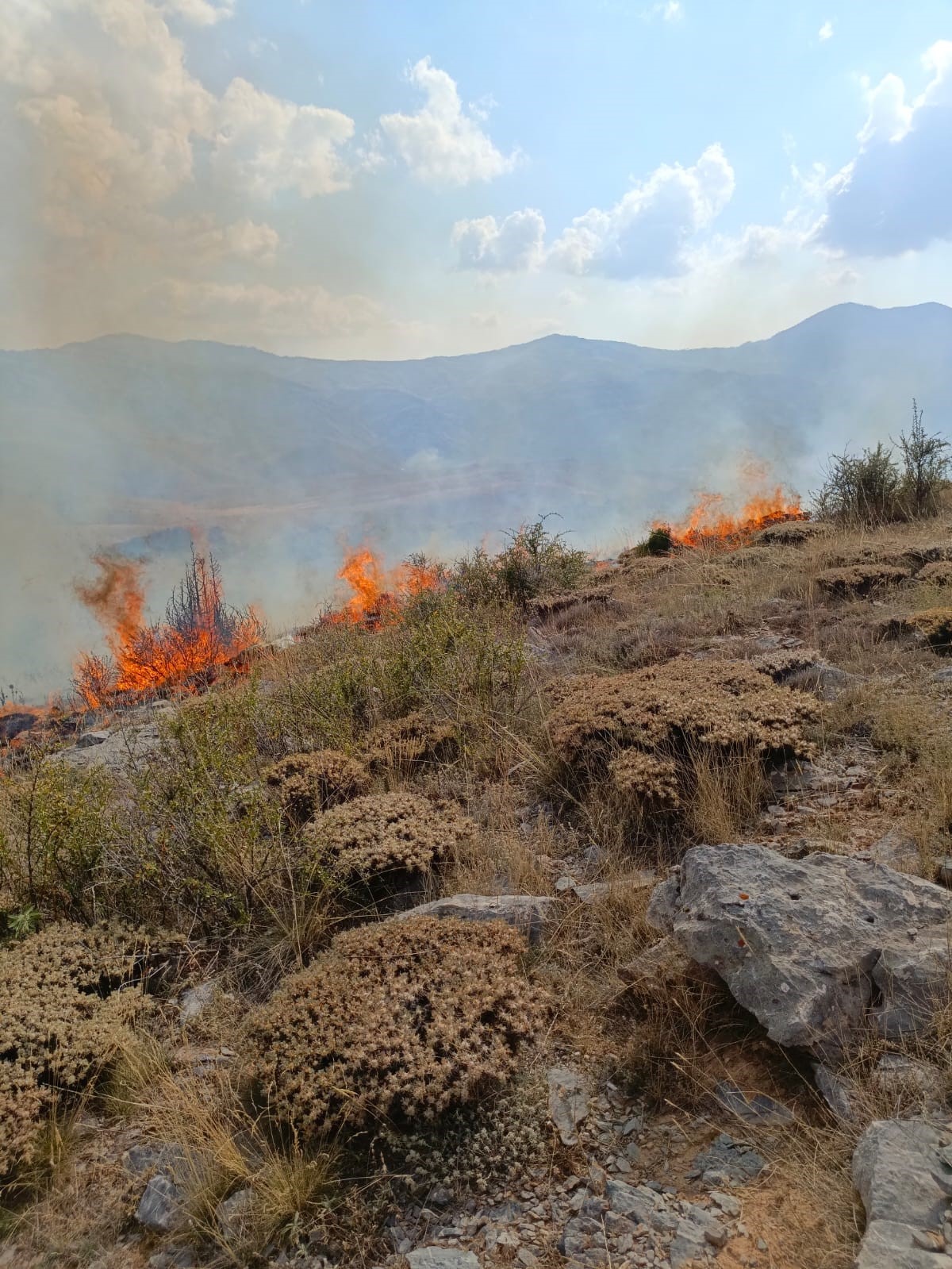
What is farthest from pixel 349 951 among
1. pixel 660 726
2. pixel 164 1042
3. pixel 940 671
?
→ pixel 940 671

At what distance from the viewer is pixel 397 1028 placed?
2.38 metres

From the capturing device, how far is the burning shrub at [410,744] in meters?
5.14

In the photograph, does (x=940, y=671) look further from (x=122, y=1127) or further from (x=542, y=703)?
(x=122, y=1127)

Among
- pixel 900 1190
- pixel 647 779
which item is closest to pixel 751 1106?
pixel 900 1190

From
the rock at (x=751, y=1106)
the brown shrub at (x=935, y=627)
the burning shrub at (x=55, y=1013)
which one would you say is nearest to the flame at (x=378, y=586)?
the brown shrub at (x=935, y=627)

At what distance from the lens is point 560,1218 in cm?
191

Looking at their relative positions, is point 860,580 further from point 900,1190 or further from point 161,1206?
point 161,1206

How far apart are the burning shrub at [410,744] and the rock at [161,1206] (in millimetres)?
2998

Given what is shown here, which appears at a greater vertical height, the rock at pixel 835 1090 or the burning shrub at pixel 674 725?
the burning shrub at pixel 674 725

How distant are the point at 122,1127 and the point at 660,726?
10.7ft

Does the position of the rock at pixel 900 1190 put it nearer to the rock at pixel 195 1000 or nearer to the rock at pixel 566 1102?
the rock at pixel 566 1102

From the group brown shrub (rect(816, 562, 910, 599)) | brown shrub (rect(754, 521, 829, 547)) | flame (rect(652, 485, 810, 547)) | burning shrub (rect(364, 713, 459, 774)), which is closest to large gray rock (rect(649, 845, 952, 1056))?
burning shrub (rect(364, 713, 459, 774))

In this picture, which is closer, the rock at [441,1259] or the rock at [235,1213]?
the rock at [441,1259]

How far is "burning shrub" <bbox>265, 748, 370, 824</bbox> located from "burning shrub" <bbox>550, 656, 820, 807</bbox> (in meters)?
1.46
